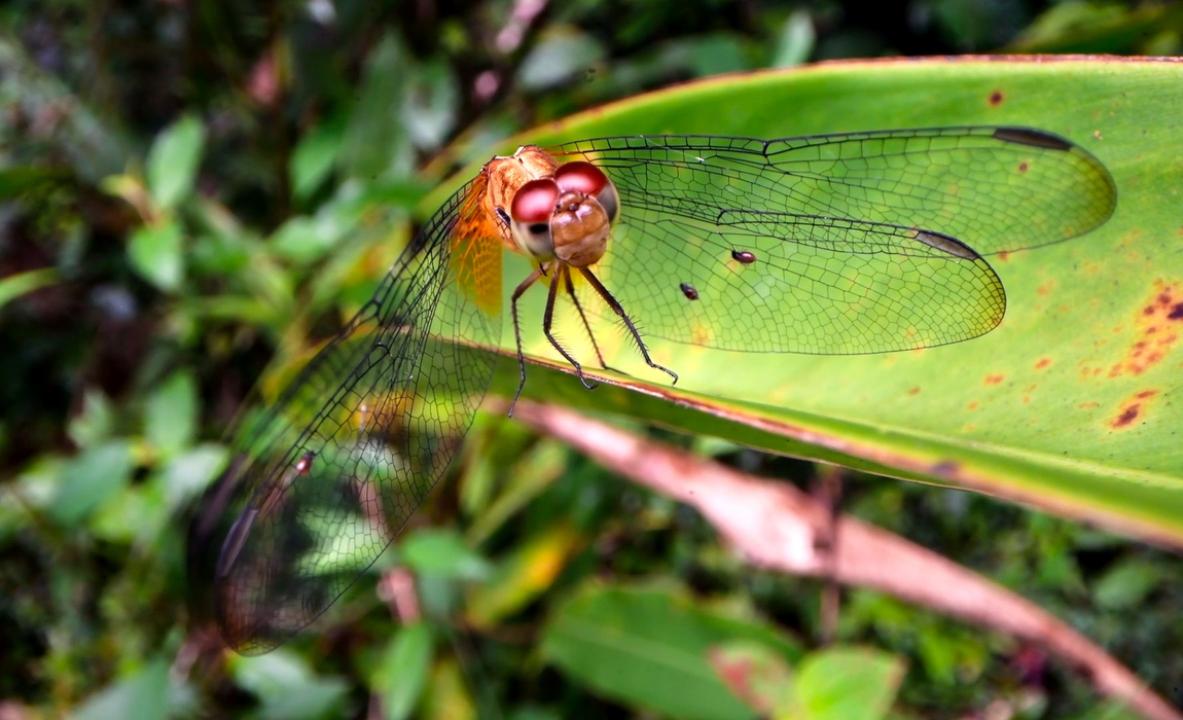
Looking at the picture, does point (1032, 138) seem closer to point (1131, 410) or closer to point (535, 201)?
point (1131, 410)

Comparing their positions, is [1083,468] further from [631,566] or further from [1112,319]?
[631,566]

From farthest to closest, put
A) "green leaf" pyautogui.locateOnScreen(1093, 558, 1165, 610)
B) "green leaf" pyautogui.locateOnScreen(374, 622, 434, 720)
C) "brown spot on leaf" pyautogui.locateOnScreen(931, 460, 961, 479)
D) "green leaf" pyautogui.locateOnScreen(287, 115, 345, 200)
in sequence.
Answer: "green leaf" pyautogui.locateOnScreen(287, 115, 345, 200)
"green leaf" pyautogui.locateOnScreen(1093, 558, 1165, 610)
"green leaf" pyautogui.locateOnScreen(374, 622, 434, 720)
"brown spot on leaf" pyautogui.locateOnScreen(931, 460, 961, 479)

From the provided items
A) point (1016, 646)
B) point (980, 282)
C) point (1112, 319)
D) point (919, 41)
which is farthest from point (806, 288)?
point (919, 41)

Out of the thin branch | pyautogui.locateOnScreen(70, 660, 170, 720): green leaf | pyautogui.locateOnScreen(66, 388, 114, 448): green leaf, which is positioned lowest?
pyautogui.locateOnScreen(70, 660, 170, 720): green leaf

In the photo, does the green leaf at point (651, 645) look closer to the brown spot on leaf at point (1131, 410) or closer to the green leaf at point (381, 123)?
the brown spot on leaf at point (1131, 410)

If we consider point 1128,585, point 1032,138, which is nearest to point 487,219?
point 1032,138

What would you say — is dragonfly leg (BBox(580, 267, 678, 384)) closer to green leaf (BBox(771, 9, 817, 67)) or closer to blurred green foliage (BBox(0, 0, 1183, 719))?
blurred green foliage (BBox(0, 0, 1183, 719))

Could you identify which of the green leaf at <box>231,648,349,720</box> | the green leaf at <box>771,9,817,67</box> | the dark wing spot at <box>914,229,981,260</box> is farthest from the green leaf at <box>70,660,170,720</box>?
the green leaf at <box>771,9,817,67</box>
